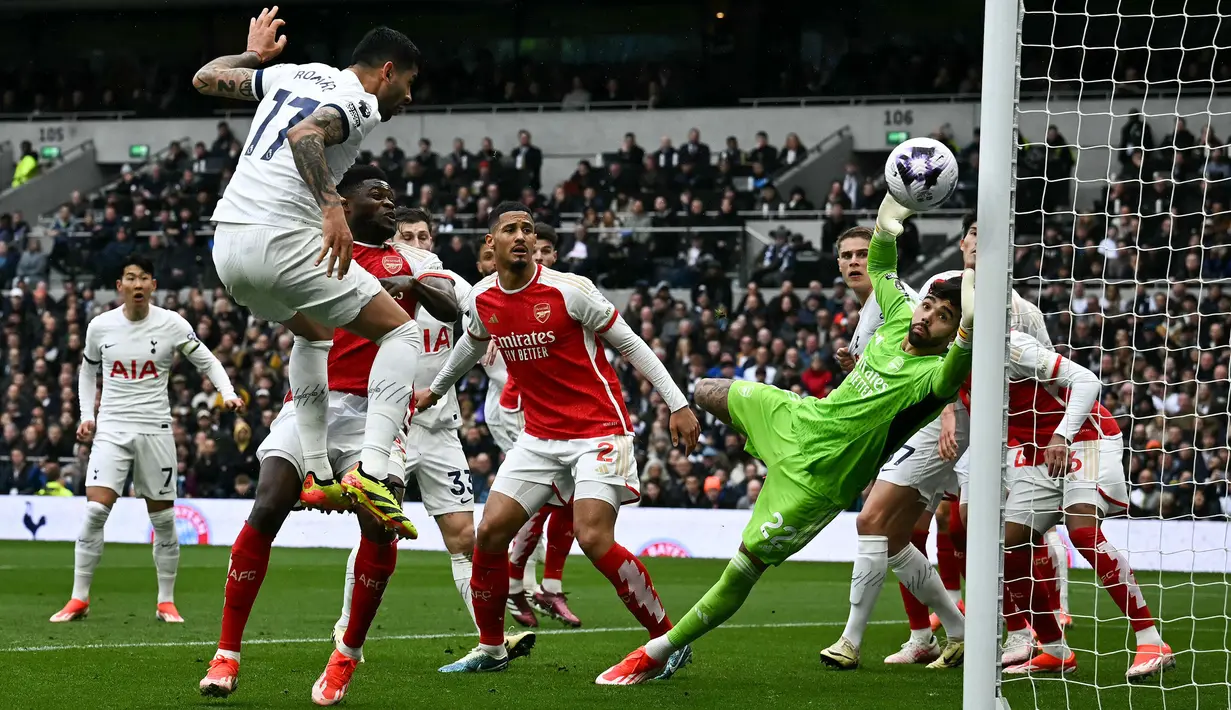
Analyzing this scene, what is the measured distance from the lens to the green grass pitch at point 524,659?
632 centimetres

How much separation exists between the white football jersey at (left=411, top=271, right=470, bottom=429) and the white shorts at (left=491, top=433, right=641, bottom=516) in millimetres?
1632

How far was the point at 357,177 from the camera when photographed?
23.3 ft

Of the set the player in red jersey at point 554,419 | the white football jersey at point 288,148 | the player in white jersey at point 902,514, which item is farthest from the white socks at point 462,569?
the white football jersey at point 288,148

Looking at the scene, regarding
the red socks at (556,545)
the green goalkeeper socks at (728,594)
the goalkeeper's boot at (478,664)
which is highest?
the green goalkeeper socks at (728,594)

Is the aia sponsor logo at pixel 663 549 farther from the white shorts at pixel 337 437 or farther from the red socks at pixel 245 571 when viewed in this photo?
the red socks at pixel 245 571

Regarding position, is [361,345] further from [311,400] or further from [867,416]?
[867,416]

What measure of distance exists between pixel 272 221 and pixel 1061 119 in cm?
2248

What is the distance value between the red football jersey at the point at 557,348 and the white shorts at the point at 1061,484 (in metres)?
2.15

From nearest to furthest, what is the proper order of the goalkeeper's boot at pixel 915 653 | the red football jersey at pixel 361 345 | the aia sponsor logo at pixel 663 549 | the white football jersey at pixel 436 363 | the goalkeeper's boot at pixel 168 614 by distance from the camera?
the red football jersey at pixel 361 345
the goalkeeper's boot at pixel 915 653
the white football jersey at pixel 436 363
the goalkeeper's boot at pixel 168 614
the aia sponsor logo at pixel 663 549

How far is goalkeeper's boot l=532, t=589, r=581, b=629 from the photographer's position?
1020 cm

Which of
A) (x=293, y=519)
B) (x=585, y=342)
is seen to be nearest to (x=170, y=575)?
(x=585, y=342)

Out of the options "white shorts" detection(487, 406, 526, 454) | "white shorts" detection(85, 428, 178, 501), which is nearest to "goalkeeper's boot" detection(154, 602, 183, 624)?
"white shorts" detection(85, 428, 178, 501)

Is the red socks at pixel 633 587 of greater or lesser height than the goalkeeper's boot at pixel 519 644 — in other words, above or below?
above

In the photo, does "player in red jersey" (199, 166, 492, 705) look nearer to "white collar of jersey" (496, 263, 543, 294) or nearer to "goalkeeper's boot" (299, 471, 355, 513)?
"goalkeeper's boot" (299, 471, 355, 513)
